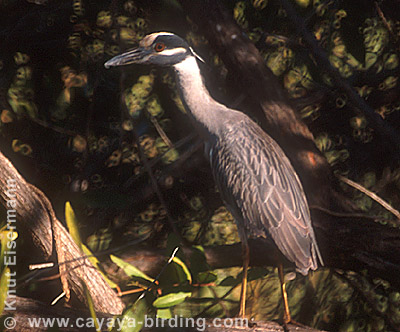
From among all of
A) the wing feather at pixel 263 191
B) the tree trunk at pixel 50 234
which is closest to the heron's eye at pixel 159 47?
the wing feather at pixel 263 191

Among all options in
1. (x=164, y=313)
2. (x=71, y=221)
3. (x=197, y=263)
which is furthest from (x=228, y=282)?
(x=71, y=221)

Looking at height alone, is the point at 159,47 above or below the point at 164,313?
above

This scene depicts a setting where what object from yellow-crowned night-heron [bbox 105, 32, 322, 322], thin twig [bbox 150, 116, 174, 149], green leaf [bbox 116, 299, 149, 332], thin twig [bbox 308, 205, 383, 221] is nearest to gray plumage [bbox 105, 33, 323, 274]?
yellow-crowned night-heron [bbox 105, 32, 322, 322]

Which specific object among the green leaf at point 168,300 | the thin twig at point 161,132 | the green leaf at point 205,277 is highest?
the thin twig at point 161,132

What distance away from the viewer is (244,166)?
155 cm

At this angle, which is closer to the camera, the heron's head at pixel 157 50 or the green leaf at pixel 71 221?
the green leaf at pixel 71 221

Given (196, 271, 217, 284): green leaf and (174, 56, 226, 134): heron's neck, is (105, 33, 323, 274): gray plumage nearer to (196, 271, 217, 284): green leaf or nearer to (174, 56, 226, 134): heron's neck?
(174, 56, 226, 134): heron's neck

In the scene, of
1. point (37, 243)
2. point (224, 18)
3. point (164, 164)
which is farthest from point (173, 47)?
point (37, 243)

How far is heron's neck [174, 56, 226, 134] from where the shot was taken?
162 centimetres

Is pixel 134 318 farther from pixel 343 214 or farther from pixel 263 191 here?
pixel 343 214

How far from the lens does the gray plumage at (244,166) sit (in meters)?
1.45

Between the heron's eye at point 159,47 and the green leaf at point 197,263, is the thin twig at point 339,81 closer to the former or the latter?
the heron's eye at point 159,47

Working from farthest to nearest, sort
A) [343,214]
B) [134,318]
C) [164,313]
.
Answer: [343,214] < [164,313] < [134,318]

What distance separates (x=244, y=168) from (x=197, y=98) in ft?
0.99
